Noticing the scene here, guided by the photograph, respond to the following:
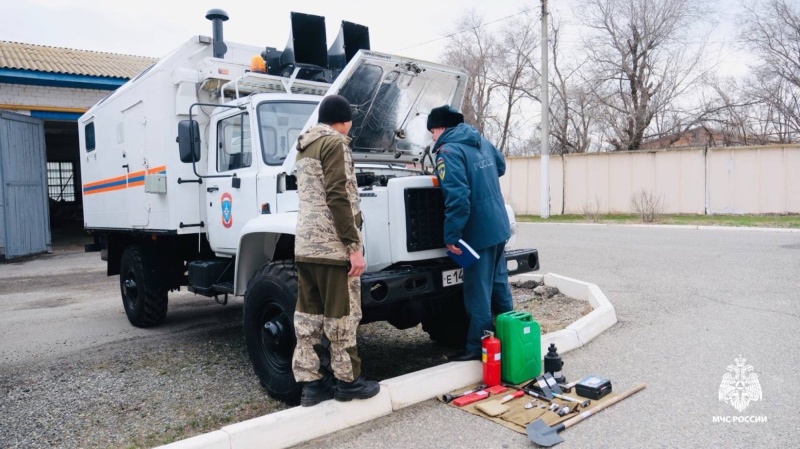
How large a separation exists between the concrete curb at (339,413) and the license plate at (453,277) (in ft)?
2.09

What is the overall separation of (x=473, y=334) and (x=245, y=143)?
2642 mm

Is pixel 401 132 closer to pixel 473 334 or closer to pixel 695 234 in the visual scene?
pixel 473 334

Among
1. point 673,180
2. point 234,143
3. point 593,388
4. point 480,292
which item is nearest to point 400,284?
point 480,292

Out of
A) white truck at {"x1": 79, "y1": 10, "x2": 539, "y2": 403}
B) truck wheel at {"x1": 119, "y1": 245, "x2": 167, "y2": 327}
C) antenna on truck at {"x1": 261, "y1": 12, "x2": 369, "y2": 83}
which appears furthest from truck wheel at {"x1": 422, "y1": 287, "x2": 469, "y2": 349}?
truck wheel at {"x1": 119, "y1": 245, "x2": 167, "y2": 327}

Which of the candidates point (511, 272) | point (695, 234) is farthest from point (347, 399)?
point (695, 234)

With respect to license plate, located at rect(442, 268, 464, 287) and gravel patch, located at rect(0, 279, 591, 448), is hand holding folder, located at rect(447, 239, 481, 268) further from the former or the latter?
gravel patch, located at rect(0, 279, 591, 448)

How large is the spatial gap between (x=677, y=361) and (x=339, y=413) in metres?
2.85

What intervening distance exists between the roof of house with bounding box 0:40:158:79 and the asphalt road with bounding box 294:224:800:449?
46.8 feet

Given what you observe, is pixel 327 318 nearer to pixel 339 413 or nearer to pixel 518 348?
pixel 339 413

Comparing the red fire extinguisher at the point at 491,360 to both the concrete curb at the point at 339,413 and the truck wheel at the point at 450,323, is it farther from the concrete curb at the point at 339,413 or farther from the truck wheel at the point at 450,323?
the truck wheel at the point at 450,323

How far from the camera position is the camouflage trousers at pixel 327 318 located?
376 cm

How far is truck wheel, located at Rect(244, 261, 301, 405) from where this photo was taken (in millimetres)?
4199

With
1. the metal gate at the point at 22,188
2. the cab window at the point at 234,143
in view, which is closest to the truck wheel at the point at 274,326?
the cab window at the point at 234,143

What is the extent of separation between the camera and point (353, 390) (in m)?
3.85
